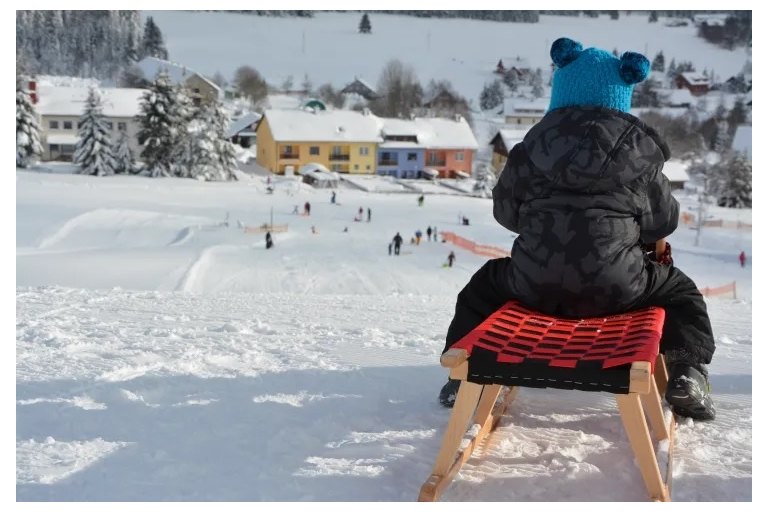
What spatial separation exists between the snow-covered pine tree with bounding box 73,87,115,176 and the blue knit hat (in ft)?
146

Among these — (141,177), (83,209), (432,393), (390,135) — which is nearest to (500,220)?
(432,393)

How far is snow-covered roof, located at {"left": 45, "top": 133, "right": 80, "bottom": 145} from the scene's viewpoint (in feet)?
183

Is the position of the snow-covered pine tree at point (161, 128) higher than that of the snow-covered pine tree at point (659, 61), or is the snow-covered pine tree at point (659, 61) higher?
the snow-covered pine tree at point (659, 61)

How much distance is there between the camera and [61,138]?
5628cm

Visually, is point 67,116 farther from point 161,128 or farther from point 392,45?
point 392,45

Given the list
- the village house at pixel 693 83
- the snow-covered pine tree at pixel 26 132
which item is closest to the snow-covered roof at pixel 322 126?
the snow-covered pine tree at pixel 26 132

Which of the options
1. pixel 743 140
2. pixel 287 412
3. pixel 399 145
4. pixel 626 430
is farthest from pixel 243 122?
pixel 626 430

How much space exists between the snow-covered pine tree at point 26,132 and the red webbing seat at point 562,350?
1805 inches

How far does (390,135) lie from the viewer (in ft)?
197

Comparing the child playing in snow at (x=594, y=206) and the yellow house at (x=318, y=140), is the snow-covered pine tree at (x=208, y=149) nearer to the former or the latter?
the yellow house at (x=318, y=140)

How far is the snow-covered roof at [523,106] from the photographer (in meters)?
72.7

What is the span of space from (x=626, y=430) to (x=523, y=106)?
73.9 m

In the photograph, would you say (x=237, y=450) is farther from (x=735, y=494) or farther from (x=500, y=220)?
(x=735, y=494)

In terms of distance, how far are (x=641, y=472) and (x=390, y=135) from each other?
58.1m
